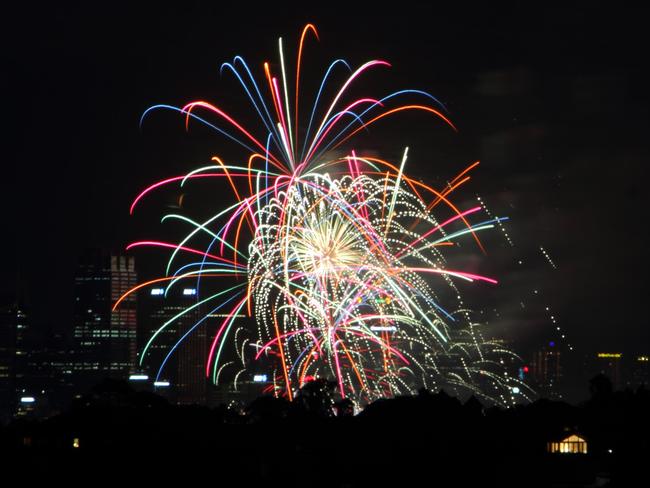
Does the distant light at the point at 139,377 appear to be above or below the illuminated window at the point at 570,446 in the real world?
above

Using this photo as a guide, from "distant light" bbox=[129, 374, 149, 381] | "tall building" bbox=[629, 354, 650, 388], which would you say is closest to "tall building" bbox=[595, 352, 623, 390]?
"tall building" bbox=[629, 354, 650, 388]

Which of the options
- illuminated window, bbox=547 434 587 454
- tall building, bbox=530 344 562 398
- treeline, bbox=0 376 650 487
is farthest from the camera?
tall building, bbox=530 344 562 398

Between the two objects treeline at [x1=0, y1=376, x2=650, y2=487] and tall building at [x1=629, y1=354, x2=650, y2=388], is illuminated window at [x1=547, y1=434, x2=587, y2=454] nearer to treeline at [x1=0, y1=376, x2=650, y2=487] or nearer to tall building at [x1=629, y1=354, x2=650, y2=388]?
treeline at [x1=0, y1=376, x2=650, y2=487]

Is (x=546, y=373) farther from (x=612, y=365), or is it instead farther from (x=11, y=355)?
(x=11, y=355)

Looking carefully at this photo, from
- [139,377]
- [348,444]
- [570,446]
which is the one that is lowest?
[570,446]

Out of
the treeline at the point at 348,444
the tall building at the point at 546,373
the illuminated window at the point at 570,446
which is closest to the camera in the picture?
the treeline at the point at 348,444

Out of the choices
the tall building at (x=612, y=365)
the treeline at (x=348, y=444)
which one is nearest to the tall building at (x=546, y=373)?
the tall building at (x=612, y=365)

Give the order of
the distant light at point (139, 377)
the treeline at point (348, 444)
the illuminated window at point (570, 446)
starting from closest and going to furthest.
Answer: the treeline at point (348, 444) < the illuminated window at point (570, 446) < the distant light at point (139, 377)

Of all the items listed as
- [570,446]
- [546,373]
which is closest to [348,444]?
[570,446]

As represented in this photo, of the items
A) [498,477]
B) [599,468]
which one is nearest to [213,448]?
[498,477]

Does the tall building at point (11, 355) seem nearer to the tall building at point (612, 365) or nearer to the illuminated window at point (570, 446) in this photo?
the tall building at point (612, 365)
